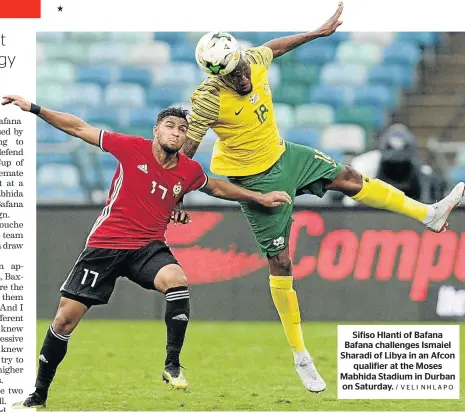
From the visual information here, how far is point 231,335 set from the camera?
11.0 m

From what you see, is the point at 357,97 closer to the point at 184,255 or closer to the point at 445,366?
the point at 184,255

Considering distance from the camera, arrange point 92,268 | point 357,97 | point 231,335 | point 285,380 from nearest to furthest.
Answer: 1. point 92,268
2. point 285,380
3. point 231,335
4. point 357,97

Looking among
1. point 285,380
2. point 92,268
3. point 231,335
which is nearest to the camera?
point 92,268

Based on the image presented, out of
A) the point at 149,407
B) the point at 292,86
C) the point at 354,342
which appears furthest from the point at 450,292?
the point at 149,407

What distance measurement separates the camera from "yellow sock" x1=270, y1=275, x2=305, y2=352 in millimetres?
8047

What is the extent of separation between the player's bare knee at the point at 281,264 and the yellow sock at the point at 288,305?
38mm

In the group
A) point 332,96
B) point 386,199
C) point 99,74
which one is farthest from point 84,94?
point 386,199

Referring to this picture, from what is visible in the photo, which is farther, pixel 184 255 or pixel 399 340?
pixel 184 255

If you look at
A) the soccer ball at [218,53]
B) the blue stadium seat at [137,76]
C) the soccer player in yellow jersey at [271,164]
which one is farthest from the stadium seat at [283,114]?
the soccer ball at [218,53]

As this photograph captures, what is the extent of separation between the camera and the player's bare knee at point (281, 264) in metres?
8.04

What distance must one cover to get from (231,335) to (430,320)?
2236 mm

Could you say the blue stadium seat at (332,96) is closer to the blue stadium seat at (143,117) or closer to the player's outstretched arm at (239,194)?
the blue stadium seat at (143,117)

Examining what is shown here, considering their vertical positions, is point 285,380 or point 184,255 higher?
point 184,255

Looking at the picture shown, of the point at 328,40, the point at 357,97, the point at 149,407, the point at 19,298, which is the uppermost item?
the point at 328,40
